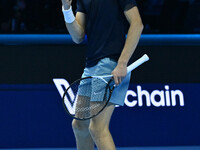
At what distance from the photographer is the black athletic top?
130 inches

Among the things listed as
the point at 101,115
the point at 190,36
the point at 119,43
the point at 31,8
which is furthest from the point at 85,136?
the point at 31,8

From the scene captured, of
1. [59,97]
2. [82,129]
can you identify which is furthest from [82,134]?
[59,97]

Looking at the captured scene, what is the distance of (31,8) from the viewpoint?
18.5 ft

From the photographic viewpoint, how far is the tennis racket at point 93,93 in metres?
3.29

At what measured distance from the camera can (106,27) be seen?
3.31 meters

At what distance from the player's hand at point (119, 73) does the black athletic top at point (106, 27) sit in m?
0.16

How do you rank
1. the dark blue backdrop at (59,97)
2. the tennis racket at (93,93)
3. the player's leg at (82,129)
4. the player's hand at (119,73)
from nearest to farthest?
the player's hand at (119,73), the tennis racket at (93,93), the player's leg at (82,129), the dark blue backdrop at (59,97)

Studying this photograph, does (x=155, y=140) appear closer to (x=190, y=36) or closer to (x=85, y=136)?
(x=190, y=36)

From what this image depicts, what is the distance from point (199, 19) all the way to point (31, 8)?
1864mm

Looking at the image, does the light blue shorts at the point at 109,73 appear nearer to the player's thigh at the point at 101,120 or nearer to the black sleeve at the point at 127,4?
the player's thigh at the point at 101,120

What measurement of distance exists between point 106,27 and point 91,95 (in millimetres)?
458

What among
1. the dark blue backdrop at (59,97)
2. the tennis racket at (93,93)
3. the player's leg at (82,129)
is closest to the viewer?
the tennis racket at (93,93)

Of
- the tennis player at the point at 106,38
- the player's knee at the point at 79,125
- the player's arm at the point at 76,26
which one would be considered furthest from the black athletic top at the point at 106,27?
the player's knee at the point at 79,125

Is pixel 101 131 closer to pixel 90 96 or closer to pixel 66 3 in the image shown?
pixel 90 96
